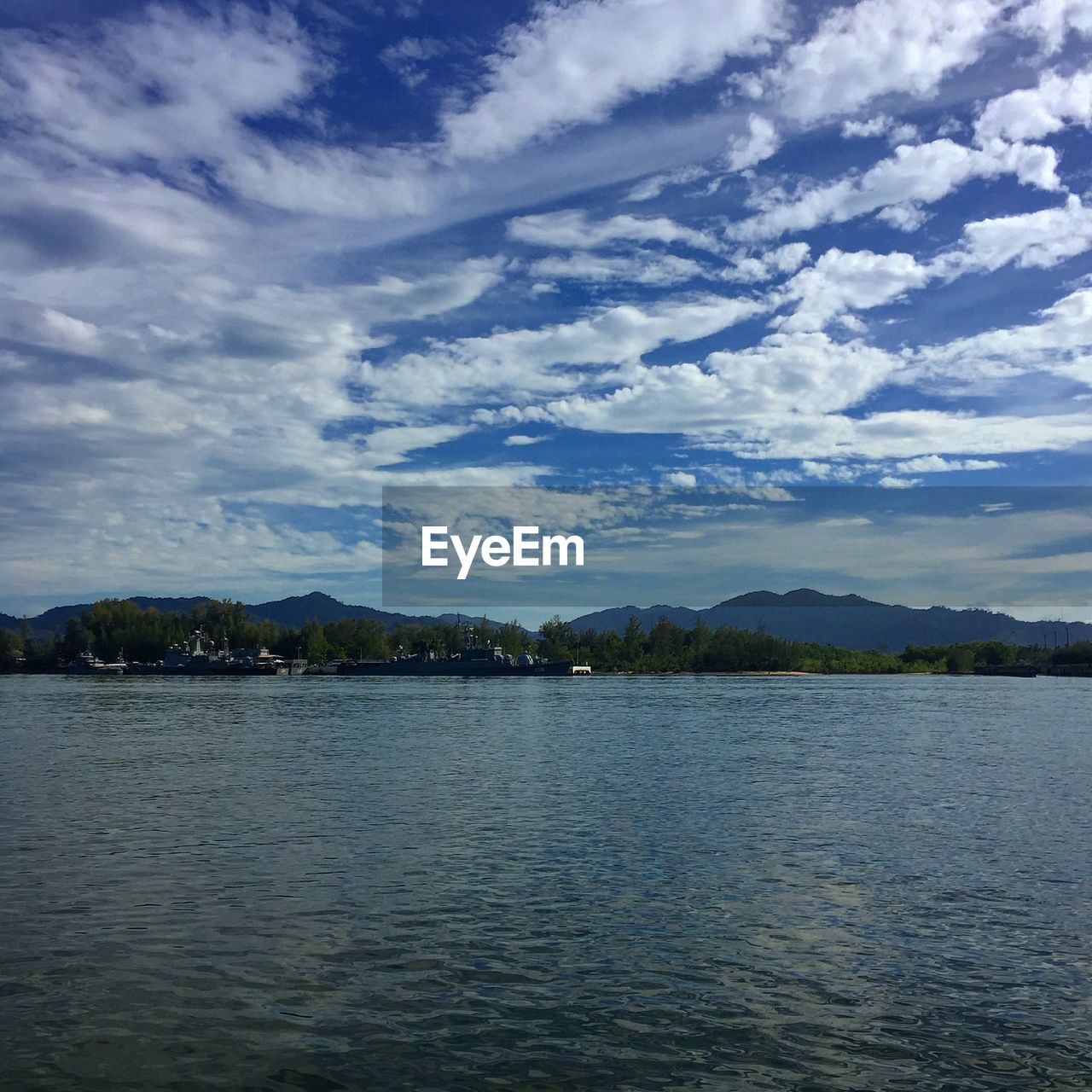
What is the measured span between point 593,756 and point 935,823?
31.1 m

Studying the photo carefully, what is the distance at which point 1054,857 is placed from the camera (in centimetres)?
3306

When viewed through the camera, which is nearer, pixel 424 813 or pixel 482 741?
pixel 424 813

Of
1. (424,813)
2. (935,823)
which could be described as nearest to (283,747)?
(424,813)

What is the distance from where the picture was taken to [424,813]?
4269 centimetres

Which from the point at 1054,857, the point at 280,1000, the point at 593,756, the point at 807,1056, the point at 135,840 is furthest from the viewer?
the point at 593,756

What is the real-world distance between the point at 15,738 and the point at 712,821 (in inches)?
2625

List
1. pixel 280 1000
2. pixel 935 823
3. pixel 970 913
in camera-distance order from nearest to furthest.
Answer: pixel 280 1000 < pixel 970 913 < pixel 935 823

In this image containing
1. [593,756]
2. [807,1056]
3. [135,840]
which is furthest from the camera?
[593,756]

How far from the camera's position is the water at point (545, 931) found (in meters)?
17.0

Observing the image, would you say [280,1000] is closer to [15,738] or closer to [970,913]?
[970,913]

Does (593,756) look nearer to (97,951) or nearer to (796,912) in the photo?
(796,912)

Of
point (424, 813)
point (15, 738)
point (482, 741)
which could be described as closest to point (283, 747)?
point (482, 741)

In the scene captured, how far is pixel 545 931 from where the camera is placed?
24.4 m

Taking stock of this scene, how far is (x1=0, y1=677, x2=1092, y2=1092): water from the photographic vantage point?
1697cm
